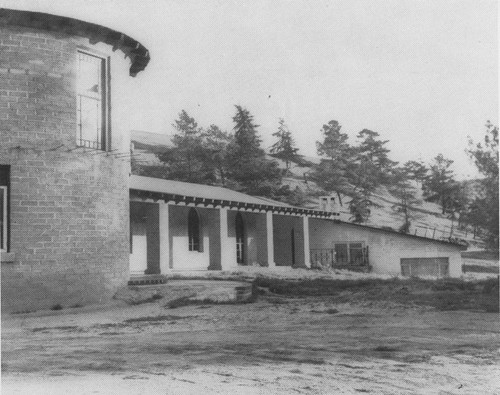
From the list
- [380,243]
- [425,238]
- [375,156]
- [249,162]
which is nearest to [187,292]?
[249,162]

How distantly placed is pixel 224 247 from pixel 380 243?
5216 millimetres

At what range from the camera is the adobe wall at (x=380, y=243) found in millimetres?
15836

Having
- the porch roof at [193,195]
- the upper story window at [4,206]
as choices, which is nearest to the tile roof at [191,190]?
the porch roof at [193,195]

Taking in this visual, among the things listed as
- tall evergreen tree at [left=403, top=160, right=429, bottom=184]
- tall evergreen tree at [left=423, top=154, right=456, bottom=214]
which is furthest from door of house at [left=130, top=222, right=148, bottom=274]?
tall evergreen tree at [left=423, top=154, right=456, bottom=214]

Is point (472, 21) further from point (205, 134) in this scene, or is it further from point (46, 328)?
point (46, 328)

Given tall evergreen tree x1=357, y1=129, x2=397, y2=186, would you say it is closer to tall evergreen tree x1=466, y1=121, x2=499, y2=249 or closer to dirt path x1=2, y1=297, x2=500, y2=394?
tall evergreen tree x1=466, y1=121, x2=499, y2=249

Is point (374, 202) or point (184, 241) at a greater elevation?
point (374, 202)

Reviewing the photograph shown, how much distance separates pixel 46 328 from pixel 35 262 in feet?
4.92

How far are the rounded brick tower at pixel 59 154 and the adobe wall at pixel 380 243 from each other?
6.89m

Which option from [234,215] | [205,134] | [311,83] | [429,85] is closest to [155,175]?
[234,215]

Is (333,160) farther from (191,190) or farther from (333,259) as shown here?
(333,259)

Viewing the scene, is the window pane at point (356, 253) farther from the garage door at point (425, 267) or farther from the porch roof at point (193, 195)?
the porch roof at point (193, 195)

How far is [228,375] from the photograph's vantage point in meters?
6.16

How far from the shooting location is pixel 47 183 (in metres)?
9.73
